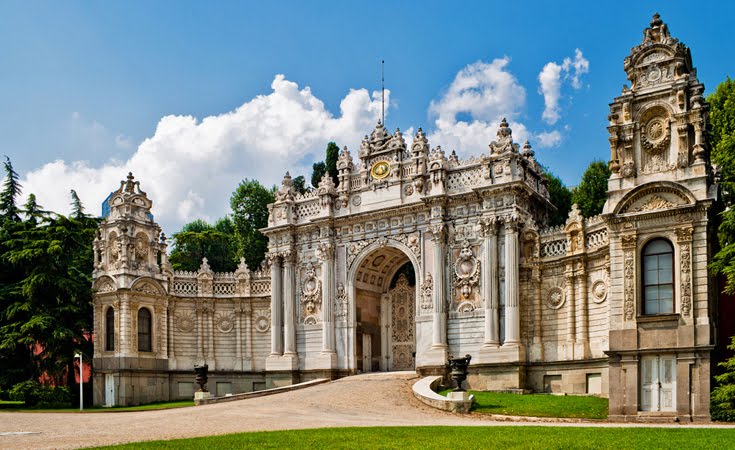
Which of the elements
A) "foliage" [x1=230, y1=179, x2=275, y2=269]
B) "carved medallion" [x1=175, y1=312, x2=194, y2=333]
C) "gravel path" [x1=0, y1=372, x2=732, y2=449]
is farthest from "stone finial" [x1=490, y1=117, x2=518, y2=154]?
"foliage" [x1=230, y1=179, x2=275, y2=269]

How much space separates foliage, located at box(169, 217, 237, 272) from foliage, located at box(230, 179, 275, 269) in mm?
1770

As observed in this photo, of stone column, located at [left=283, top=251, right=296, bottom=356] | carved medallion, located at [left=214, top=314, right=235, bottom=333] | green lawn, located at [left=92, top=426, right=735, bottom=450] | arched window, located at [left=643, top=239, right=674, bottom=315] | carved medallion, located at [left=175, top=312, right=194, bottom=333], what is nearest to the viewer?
green lawn, located at [left=92, top=426, right=735, bottom=450]

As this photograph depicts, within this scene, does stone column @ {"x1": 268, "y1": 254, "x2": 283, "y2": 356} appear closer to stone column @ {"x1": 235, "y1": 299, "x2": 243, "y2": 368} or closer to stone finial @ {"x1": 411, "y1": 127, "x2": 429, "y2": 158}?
stone column @ {"x1": 235, "y1": 299, "x2": 243, "y2": 368}

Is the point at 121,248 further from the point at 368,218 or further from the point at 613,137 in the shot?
the point at 613,137

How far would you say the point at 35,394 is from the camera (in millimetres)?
38562

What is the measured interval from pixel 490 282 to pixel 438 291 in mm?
2492

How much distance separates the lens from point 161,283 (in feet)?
138

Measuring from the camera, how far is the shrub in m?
38.3

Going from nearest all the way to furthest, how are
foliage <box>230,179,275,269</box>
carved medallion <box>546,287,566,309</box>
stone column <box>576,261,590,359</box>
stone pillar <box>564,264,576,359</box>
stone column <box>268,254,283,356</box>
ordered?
stone column <box>576,261,590,359</box>
stone pillar <box>564,264,576,359</box>
carved medallion <box>546,287,566,309</box>
stone column <box>268,254,283,356</box>
foliage <box>230,179,275,269</box>

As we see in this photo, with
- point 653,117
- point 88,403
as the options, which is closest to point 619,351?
point 653,117

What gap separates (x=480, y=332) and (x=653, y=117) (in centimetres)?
1230

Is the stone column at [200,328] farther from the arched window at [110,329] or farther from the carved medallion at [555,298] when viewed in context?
the carved medallion at [555,298]

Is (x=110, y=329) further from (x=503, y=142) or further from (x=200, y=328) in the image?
(x=503, y=142)

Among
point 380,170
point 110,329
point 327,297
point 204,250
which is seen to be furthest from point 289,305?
point 204,250
